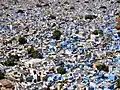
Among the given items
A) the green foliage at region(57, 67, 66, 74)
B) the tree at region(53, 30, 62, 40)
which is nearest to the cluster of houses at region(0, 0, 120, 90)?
the green foliage at region(57, 67, 66, 74)

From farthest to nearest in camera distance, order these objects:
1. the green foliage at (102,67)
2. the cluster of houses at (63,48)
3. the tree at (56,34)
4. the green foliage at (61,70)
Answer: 1. the tree at (56,34)
2. the green foliage at (61,70)
3. the green foliage at (102,67)
4. the cluster of houses at (63,48)

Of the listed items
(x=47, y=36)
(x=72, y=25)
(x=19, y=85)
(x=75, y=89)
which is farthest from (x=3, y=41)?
(x=75, y=89)

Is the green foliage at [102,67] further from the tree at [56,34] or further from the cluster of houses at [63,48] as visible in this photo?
the tree at [56,34]

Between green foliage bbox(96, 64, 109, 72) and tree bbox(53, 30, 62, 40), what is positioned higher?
tree bbox(53, 30, 62, 40)

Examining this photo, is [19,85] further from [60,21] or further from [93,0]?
[93,0]

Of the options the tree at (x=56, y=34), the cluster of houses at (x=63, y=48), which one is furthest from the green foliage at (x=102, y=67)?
the tree at (x=56, y=34)

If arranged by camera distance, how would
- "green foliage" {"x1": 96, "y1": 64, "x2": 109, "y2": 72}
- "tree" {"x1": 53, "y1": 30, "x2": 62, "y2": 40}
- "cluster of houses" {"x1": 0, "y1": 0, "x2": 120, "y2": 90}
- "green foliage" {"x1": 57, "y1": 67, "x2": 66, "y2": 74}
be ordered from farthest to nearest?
"tree" {"x1": 53, "y1": 30, "x2": 62, "y2": 40}, "green foliage" {"x1": 57, "y1": 67, "x2": 66, "y2": 74}, "green foliage" {"x1": 96, "y1": 64, "x2": 109, "y2": 72}, "cluster of houses" {"x1": 0, "y1": 0, "x2": 120, "y2": 90}

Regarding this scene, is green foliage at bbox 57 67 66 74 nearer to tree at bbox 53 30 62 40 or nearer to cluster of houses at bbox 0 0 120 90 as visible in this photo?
cluster of houses at bbox 0 0 120 90

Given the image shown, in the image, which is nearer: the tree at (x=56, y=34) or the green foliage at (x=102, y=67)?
the green foliage at (x=102, y=67)
